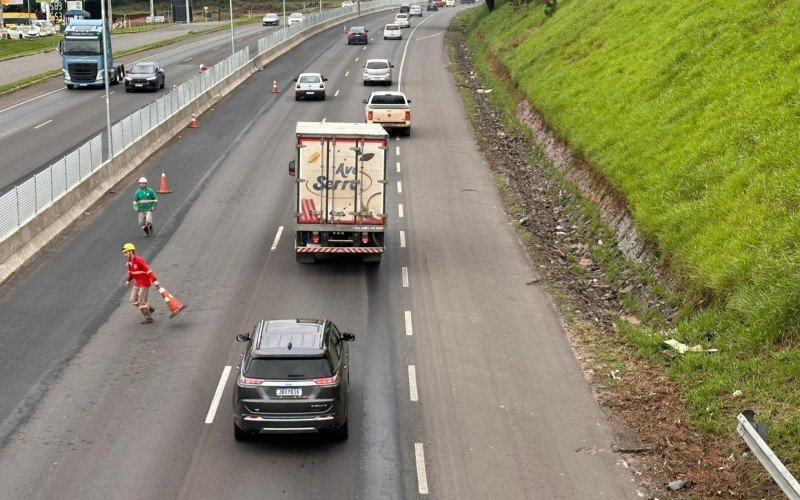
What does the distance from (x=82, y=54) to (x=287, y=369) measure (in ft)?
156

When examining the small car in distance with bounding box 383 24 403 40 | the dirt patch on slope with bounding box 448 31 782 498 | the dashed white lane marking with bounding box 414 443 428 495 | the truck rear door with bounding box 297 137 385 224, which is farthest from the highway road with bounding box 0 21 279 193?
the dashed white lane marking with bounding box 414 443 428 495

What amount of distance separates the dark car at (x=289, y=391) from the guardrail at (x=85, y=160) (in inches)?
441

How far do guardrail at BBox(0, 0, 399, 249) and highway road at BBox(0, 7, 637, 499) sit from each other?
1184 millimetres

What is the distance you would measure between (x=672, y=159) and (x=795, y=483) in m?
14.9

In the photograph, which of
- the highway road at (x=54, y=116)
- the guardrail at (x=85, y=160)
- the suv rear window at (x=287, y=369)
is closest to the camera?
the suv rear window at (x=287, y=369)

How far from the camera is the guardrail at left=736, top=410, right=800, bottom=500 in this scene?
12031 millimetres

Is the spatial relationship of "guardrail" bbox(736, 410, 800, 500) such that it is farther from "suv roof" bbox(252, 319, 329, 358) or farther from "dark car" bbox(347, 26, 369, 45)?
"dark car" bbox(347, 26, 369, 45)

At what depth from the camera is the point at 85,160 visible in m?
30.8

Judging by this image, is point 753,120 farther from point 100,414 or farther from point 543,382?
point 100,414

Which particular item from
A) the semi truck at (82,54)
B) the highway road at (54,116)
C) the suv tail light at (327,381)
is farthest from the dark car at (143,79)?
the suv tail light at (327,381)

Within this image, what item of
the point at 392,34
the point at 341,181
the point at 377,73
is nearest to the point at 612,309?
the point at 341,181

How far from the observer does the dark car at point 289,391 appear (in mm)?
14297

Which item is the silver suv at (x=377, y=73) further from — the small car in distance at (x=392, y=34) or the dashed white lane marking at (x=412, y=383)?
the dashed white lane marking at (x=412, y=383)

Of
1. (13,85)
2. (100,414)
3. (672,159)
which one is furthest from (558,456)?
(13,85)
